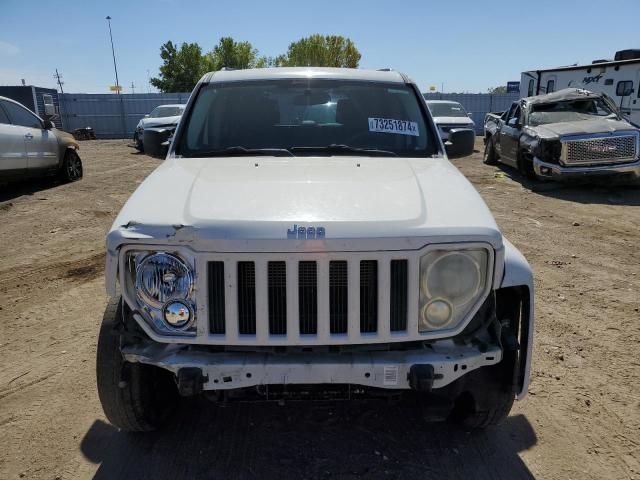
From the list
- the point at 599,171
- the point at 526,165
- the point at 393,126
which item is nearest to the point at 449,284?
the point at 393,126

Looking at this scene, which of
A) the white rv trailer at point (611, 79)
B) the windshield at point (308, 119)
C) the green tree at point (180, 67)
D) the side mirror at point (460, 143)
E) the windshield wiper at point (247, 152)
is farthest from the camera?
the green tree at point (180, 67)

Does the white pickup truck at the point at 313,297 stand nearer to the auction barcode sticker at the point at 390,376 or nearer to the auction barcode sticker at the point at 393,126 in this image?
the auction barcode sticker at the point at 390,376

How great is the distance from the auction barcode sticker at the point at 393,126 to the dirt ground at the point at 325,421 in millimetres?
1826

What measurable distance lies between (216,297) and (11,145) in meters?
9.00

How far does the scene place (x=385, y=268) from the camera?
2225mm

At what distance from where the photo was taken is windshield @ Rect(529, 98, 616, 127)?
36.3 ft

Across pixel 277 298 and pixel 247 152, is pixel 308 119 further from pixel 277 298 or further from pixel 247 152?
pixel 277 298

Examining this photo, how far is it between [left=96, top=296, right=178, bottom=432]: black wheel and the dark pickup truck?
31.4ft

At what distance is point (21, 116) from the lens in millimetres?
10117

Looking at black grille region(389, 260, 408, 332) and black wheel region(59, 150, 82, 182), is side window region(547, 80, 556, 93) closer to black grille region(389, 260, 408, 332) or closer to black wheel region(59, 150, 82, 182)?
black wheel region(59, 150, 82, 182)

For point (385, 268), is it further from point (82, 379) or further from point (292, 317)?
point (82, 379)

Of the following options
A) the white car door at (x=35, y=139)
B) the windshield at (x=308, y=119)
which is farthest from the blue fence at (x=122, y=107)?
the windshield at (x=308, y=119)

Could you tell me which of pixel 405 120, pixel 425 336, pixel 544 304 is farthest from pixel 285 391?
pixel 544 304

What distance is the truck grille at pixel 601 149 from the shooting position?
9.95 m
